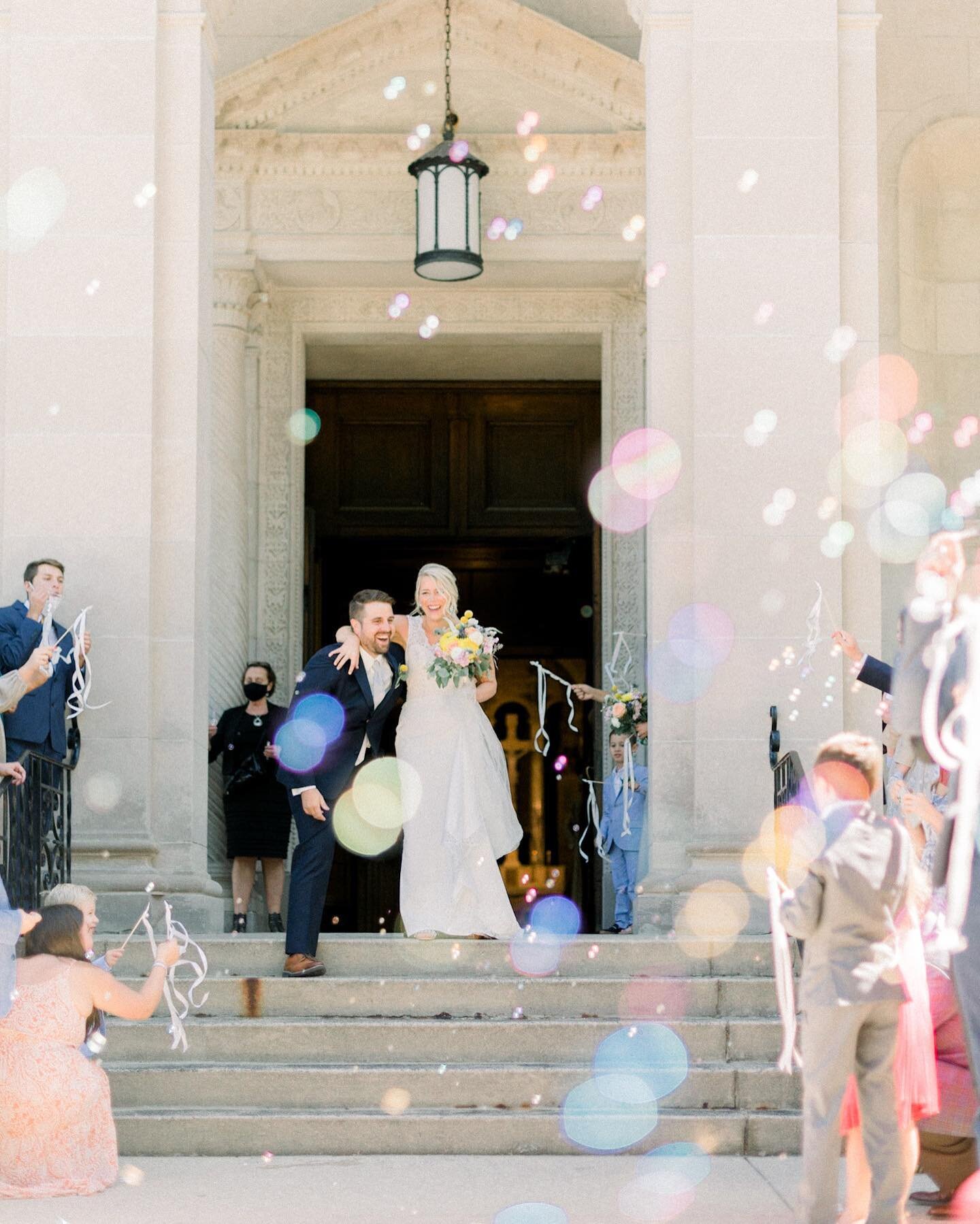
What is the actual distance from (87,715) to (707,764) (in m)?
3.66

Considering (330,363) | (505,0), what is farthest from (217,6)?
(330,363)

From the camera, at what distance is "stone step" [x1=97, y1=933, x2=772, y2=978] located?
9102 millimetres

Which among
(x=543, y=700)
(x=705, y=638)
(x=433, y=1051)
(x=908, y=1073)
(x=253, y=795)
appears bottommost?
(x=433, y=1051)

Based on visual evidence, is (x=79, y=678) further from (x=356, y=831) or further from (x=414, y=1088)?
(x=414, y=1088)

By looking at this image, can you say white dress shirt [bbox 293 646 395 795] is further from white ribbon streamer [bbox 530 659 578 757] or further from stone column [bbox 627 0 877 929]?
stone column [bbox 627 0 877 929]

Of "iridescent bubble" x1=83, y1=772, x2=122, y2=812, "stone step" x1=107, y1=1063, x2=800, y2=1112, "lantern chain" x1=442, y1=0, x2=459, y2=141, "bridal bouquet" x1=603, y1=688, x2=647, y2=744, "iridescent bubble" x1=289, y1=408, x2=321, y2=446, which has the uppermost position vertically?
"lantern chain" x1=442, y1=0, x2=459, y2=141

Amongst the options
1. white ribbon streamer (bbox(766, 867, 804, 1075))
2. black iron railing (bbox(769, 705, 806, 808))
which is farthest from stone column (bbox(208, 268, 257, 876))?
white ribbon streamer (bbox(766, 867, 804, 1075))

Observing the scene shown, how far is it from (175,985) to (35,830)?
1.08 m

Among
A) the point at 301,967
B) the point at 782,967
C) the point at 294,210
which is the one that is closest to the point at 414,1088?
the point at 301,967

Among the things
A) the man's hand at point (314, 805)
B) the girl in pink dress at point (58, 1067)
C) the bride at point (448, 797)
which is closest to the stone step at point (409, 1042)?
the girl in pink dress at point (58, 1067)

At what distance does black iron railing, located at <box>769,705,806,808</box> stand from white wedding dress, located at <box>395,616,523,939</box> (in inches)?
58.1

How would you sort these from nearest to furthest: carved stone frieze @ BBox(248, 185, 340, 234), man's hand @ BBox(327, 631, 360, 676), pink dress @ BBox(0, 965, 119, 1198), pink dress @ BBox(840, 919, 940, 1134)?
1. pink dress @ BBox(840, 919, 940, 1134)
2. pink dress @ BBox(0, 965, 119, 1198)
3. man's hand @ BBox(327, 631, 360, 676)
4. carved stone frieze @ BBox(248, 185, 340, 234)

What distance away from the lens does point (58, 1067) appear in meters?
7.44

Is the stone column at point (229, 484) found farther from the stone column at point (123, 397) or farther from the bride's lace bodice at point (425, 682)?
the bride's lace bodice at point (425, 682)
